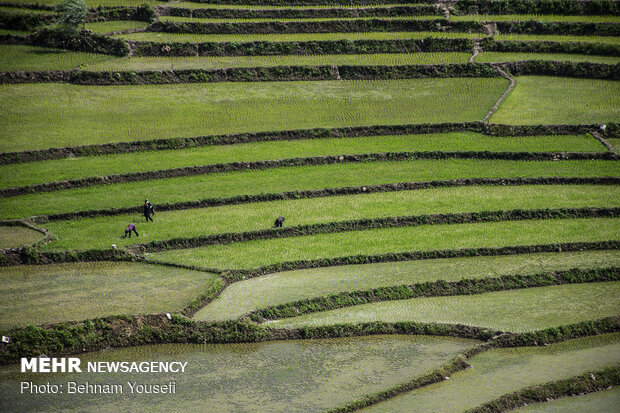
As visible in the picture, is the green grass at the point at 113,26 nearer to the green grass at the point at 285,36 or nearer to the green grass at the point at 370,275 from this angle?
the green grass at the point at 285,36

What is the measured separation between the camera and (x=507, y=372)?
28.5 meters

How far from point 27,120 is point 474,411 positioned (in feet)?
122

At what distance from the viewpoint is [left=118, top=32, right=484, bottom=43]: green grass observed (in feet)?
197

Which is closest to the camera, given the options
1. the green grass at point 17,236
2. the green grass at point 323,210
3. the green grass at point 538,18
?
the green grass at point 17,236

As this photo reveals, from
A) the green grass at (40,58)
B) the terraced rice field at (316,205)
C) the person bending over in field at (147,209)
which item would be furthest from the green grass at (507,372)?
the green grass at (40,58)

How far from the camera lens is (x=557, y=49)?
Answer: 6250cm

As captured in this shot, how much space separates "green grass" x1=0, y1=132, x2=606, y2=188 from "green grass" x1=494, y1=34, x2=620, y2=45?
16041mm

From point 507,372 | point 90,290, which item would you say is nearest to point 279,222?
point 90,290

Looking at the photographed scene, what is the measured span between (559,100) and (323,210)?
82.9ft

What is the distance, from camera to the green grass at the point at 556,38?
63.5 m

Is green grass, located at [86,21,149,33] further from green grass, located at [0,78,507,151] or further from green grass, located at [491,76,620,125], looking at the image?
green grass, located at [491,76,620,125]

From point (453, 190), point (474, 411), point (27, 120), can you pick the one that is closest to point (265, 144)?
point (453, 190)

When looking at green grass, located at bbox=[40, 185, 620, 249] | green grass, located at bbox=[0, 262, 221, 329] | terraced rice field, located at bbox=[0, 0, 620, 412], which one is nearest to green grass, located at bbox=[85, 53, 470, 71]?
terraced rice field, located at bbox=[0, 0, 620, 412]

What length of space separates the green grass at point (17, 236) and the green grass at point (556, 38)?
4448 centimetres
